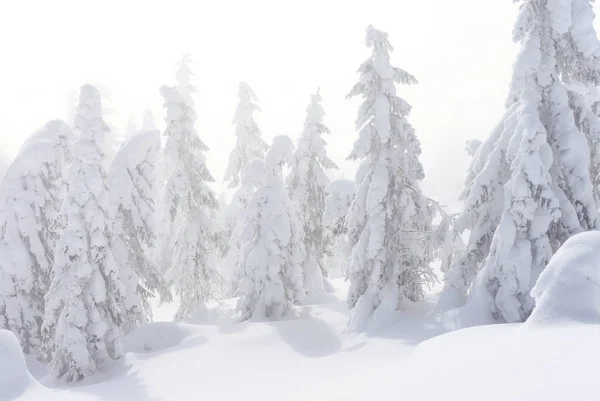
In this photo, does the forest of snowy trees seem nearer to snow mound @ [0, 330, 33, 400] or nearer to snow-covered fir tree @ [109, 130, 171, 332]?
snow-covered fir tree @ [109, 130, 171, 332]

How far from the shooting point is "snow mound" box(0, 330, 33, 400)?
1192 cm

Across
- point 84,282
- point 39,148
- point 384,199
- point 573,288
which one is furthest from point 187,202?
point 573,288

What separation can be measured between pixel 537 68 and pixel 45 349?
1877 cm

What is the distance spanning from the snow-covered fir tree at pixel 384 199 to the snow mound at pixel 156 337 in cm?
651

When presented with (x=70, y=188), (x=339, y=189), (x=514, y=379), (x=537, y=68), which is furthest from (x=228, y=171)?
(x=514, y=379)

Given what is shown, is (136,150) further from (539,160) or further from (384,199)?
(539,160)

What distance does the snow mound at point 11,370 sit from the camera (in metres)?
11.9

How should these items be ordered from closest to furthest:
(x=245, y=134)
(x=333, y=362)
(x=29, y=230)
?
(x=333, y=362) < (x=29, y=230) < (x=245, y=134)

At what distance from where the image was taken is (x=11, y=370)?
1216cm

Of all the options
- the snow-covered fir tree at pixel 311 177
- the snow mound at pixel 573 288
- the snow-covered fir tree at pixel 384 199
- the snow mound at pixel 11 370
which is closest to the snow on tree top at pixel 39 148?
the snow mound at pixel 11 370

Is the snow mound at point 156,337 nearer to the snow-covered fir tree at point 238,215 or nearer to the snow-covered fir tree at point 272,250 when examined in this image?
the snow-covered fir tree at point 272,250

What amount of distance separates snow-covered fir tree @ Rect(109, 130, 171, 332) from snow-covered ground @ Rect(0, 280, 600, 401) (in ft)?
5.24

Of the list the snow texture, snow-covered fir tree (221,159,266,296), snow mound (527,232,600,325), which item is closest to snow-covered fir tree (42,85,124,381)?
snow-covered fir tree (221,159,266,296)

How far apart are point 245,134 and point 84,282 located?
50.3ft
